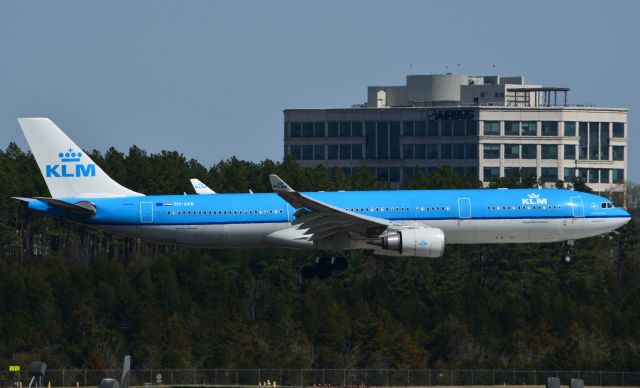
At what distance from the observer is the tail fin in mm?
91000

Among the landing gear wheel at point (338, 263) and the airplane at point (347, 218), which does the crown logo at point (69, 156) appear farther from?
the landing gear wheel at point (338, 263)

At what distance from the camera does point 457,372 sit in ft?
342

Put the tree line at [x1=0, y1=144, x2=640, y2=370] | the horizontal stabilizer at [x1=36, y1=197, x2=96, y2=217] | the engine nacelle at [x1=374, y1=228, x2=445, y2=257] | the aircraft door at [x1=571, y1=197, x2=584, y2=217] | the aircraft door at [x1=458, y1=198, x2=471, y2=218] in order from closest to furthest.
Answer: the engine nacelle at [x1=374, y1=228, x2=445, y2=257]
the aircraft door at [x1=458, y1=198, x2=471, y2=218]
the aircraft door at [x1=571, y1=197, x2=584, y2=217]
the horizontal stabilizer at [x1=36, y1=197, x2=96, y2=217]
the tree line at [x1=0, y1=144, x2=640, y2=370]

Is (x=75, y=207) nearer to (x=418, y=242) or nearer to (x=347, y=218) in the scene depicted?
(x=347, y=218)

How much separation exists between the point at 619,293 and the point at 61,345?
154ft

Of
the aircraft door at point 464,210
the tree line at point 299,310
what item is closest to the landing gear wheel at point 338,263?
the aircraft door at point 464,210

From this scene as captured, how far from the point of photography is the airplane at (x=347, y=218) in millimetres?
85750

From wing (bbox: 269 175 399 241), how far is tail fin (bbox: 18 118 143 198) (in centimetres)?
1010

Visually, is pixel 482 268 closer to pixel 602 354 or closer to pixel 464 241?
pixel 602 354

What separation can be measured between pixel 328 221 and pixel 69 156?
16507mm

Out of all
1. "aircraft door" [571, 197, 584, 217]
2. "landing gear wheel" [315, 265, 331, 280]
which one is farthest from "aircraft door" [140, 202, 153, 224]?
"aircraft door" [571, 197, 584, 217]

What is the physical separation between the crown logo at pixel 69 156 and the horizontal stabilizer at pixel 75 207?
503 centimetres

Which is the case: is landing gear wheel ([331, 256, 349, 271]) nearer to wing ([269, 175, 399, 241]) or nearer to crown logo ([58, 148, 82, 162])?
wing ([269, 175, 399, 241])

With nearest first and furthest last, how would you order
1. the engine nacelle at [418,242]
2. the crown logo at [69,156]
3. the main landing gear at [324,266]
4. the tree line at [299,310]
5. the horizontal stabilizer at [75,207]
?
the engine nacelle at [418,242], the horizontal stabilizer at [75,207], the main landing gear at [324,266], the crown logo at [69,156], the tree line at [299,310]
